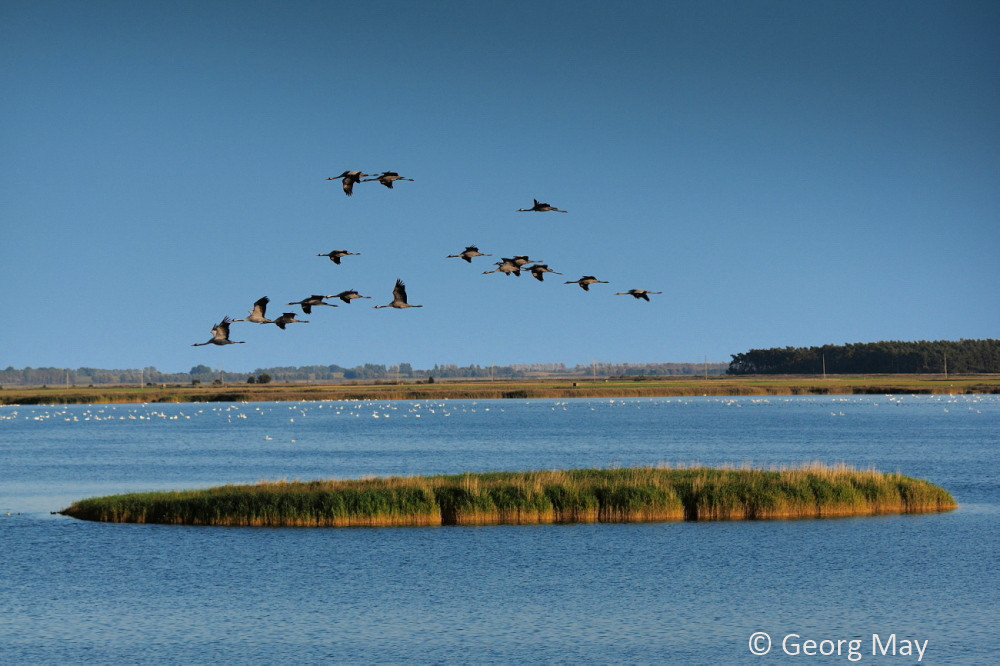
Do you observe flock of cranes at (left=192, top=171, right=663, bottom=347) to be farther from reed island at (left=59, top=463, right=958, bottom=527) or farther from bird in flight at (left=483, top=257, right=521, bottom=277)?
reed island at (left=59, top=463, right=958, bottom=527)

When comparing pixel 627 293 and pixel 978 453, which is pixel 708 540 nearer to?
pixel 627 293

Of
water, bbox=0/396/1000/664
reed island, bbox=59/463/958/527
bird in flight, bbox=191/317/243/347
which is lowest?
water, bbox=0/396/1000/664

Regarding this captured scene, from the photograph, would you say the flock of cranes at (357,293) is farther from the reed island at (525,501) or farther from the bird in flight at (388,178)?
the reed island at (525,501)

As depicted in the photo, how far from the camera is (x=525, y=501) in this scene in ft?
157

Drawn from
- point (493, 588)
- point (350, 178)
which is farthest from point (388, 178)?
point (493, 588)

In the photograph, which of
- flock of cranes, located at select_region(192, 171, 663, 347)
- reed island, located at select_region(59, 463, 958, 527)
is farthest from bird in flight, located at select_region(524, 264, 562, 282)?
reed island, located at select_region(59, 463, 958, 527)

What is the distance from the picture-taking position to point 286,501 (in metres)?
48.3

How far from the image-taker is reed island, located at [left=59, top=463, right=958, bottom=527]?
4769 cm

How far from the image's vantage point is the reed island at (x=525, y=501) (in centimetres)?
4769

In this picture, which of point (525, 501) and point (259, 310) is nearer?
point (259, 310)

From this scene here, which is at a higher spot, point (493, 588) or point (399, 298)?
point (399, 298)

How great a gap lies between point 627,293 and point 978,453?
217 feet

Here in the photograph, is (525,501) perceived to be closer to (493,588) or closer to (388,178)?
(493,588)

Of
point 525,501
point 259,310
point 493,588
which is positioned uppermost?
point 259,310
